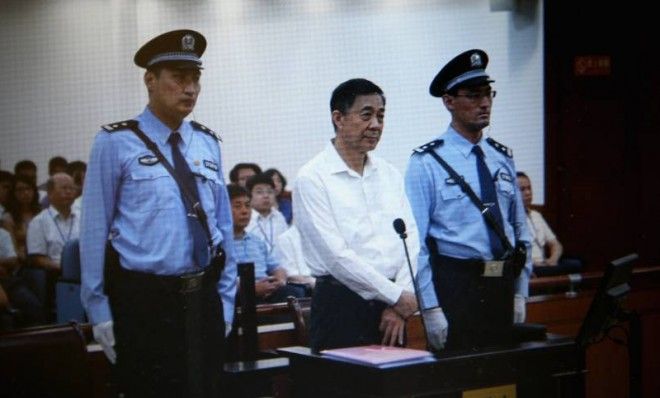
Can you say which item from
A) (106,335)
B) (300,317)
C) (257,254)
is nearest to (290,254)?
(257,254)

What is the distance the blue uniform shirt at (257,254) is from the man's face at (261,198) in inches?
13.1

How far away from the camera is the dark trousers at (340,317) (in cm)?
303

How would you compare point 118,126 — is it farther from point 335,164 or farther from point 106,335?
point 335,164

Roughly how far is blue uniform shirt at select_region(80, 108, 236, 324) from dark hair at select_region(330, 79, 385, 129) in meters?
0.58

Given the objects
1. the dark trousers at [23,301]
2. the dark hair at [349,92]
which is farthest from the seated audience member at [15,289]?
the dark hair at [349,92]

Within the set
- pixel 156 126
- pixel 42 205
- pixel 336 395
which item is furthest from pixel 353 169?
pixel 42 205

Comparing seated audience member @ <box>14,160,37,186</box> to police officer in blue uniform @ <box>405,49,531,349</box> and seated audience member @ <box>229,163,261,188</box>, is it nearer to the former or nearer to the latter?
seated audience member @ <box>229,163,261,188</box>

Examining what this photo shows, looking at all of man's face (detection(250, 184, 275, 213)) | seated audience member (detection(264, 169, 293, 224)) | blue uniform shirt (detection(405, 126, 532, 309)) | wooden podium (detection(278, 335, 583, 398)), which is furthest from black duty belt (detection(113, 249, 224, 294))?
man's face (detection(250, 184, 275, 213))

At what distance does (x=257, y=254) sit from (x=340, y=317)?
54.0 inches

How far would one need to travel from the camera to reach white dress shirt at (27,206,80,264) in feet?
11.6

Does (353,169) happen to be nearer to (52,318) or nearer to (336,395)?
(336,395)

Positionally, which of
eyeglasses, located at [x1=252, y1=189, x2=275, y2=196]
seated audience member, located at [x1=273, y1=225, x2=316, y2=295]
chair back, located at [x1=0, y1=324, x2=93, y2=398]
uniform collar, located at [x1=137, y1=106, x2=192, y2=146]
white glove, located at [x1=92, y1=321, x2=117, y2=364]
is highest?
uniform collar, located at [x1=137, y1=106, x2=192, y2=146]

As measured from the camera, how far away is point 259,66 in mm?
3531

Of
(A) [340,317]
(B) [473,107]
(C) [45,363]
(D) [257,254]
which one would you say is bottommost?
(C) [45,363]
